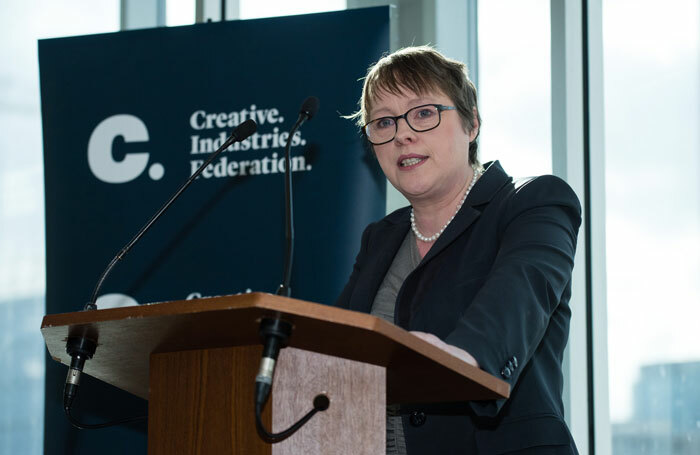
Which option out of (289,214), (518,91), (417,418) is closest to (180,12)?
(518,91)

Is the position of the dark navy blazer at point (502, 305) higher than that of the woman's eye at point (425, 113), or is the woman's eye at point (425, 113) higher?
the woman's eye at point (425, 113)

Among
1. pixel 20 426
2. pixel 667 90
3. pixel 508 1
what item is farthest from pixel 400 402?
pixel 20 426

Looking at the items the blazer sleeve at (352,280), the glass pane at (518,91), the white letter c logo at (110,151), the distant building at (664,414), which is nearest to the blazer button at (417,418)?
the blazer sleeve at (352,280)

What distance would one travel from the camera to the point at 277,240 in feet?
9.68

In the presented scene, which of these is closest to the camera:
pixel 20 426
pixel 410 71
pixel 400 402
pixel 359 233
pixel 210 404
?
pixel 210 404

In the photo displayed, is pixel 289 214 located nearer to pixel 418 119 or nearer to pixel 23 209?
pixel 418 119

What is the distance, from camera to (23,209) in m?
3.89

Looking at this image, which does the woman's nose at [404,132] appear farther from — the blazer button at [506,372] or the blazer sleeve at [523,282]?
the blazer button at [506,372]

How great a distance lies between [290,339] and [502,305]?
39cm

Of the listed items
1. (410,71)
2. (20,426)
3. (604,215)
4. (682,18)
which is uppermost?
(682,18)

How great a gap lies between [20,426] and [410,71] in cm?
258

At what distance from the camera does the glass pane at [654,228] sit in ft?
9.15

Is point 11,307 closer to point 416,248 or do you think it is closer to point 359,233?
point 359,233

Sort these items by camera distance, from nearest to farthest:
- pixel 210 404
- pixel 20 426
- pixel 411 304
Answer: pixel 210 404 → pixel 411 304 → pixel 20 426
